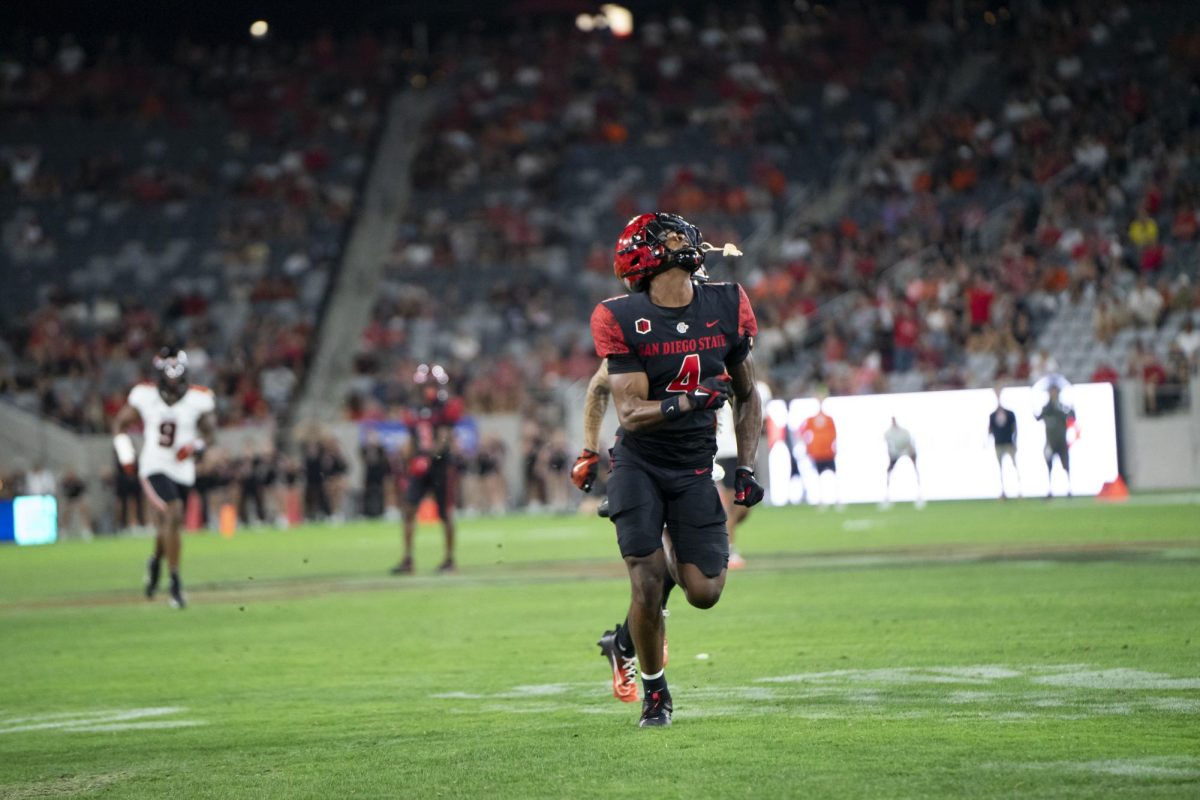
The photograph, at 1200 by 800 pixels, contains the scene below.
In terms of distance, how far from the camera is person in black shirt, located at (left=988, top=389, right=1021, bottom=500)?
30688 millimetres

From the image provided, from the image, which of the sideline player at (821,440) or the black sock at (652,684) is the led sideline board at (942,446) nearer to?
the sideline player at (821,440)

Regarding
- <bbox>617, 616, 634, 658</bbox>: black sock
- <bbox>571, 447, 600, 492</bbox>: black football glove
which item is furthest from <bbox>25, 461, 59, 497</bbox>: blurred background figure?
<bbox>571, 447, 600, 492</bbox>: black football glove

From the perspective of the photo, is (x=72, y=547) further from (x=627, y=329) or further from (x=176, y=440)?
(x=627, y=329)

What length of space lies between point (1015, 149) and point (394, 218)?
15.5 meters

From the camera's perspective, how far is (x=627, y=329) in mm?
7922

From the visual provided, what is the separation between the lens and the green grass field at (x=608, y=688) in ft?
22.5

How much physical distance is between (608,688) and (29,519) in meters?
29.8

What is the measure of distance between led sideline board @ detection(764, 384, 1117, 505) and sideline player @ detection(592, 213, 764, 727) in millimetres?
23312

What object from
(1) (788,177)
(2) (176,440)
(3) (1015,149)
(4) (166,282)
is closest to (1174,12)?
(3) (1015,149)

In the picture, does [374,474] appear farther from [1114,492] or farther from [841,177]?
[1114,492]

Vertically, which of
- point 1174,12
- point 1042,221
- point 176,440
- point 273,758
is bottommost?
point 273,758

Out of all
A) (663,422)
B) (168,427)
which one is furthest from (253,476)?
(663,422)

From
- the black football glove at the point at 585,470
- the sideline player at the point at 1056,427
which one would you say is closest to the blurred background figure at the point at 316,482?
the sideline player at the point at 1056,427

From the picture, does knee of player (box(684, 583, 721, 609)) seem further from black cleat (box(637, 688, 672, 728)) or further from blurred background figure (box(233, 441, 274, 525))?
blurred background figure (box(233, 441, 274, 525))
